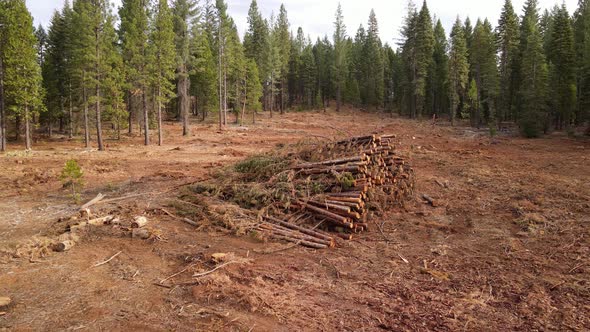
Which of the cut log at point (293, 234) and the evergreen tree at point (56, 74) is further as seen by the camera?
the evergreen tree at point (56, 74)

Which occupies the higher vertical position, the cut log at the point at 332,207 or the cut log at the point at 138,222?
the cut log at the point at 332,207

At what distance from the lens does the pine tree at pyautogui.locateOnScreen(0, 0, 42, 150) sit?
26.9 m

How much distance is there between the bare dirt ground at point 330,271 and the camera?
5.80 metres

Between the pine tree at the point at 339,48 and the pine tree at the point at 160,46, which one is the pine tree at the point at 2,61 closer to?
the pine tree at the point at 160,46

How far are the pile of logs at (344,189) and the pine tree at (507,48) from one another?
39729mm

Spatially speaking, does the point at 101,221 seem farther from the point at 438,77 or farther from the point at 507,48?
the point at 438,77

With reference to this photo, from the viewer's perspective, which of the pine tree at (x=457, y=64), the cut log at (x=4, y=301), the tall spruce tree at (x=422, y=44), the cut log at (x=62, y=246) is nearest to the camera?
the cut log at (x=4, y=301)

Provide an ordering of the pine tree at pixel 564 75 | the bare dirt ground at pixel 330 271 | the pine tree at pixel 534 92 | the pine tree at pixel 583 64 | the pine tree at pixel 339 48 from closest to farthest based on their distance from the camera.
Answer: the bare dirt ground at pixel 330 271 < the pine tree at pixel 534 92 < the pine tree at pixel 583 64 < the pine tree at pixel 564 75 < the pine tree at pixel 339 48

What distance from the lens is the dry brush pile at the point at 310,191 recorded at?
9805mm

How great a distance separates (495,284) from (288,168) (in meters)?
6.72

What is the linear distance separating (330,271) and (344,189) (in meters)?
3.37

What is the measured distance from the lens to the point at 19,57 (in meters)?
27.2

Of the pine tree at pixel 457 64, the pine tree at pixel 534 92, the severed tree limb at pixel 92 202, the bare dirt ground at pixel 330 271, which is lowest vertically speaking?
the bare dirt ground at pixel 330 271

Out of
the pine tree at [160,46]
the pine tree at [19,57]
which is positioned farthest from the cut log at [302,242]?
the pine tree at [19,57]
